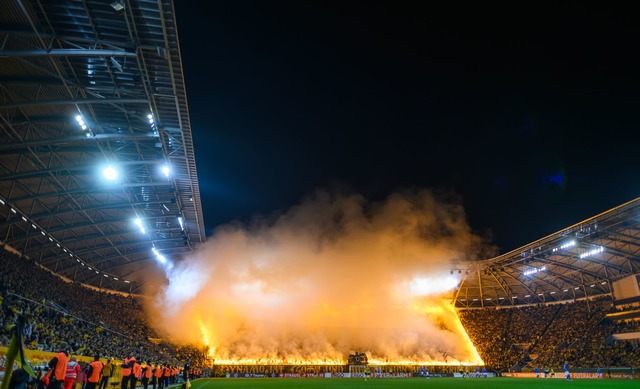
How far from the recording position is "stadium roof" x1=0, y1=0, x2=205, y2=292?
15.2m

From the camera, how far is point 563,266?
155 ft

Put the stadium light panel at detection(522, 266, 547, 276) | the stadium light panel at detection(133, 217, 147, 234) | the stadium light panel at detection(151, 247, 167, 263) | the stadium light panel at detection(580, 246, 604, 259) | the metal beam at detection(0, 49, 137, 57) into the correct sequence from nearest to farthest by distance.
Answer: the metal beam at detection(0, 49, 137, 57)
the stadium light panel at detection(133, 217, 147, 234)
the stadium light panel at detection(580, 246, 604, 259)
the stadium light panel at detection(151, 247, 167, 263)
the stadium light panel at detection(522, 266, 547, 276)

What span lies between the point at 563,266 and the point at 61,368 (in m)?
50.5

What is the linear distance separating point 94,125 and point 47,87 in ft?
9.68

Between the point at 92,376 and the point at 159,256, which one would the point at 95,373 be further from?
the point at 159,256

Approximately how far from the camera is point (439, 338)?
53.8 m

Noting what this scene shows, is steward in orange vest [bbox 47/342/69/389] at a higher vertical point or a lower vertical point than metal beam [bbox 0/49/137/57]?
lower

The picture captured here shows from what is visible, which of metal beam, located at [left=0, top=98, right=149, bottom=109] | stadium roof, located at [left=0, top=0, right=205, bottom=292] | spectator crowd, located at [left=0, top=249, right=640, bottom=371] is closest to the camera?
stadium roof, located at [left=0, top=0, right=205, bottom=292]

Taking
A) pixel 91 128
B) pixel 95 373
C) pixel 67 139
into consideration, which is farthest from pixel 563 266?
pixel 67 139

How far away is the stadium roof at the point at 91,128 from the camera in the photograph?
15240mm

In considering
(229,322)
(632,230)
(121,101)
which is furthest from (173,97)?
(632,230)

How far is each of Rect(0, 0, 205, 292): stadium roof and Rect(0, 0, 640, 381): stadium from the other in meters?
0.08

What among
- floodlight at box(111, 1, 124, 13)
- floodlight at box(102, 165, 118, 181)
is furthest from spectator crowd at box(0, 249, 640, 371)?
floodlight at box(111, 1, 124, 13)

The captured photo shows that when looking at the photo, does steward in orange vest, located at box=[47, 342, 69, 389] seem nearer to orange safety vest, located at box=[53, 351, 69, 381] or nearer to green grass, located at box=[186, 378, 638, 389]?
orange safety vest, located at box=[53, 351, 69, 381]
